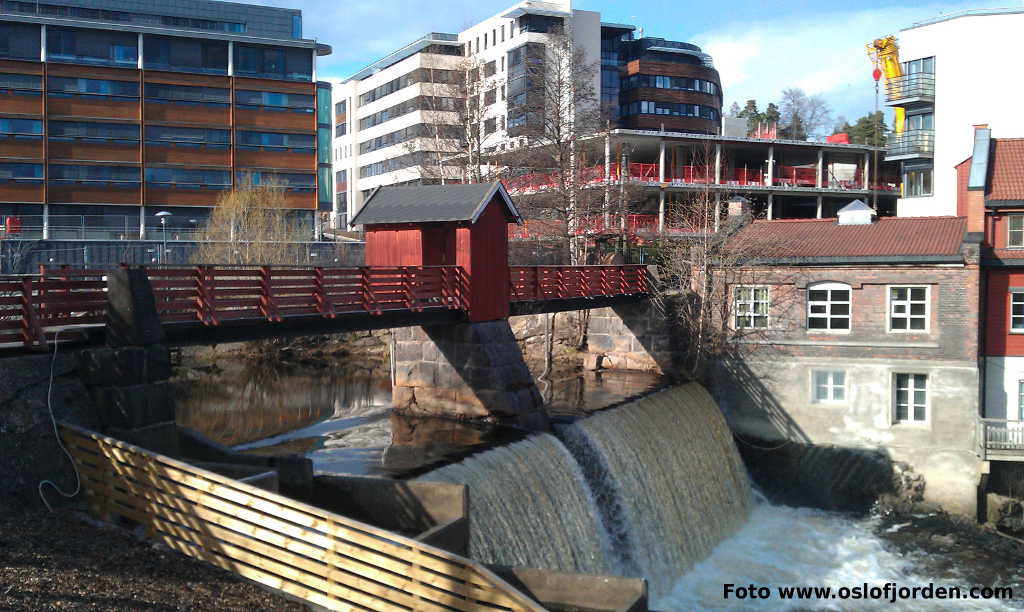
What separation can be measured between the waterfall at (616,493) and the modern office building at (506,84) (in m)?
42.5

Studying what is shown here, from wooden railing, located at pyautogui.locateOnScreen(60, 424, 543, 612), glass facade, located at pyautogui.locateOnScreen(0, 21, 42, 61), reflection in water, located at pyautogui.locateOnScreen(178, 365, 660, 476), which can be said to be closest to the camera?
wooden railing, located at pyautogui.locateOnScreen(60, 424, 543, 612)

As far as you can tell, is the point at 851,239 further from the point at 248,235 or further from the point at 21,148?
the point at 21,148

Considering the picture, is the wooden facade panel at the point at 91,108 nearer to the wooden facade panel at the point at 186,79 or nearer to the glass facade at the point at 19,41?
the wooden facade panel at the point at 186,79

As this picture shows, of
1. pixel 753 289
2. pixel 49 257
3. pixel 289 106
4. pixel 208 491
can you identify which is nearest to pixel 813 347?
pixel 753 289

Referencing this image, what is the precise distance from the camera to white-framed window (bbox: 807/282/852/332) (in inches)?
1169

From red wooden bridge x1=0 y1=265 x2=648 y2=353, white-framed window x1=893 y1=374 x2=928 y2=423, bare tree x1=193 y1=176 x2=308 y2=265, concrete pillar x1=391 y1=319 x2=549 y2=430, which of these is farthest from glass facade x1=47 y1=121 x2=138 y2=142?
white-framed window x1=893 y1=374 x2=928 y2=423

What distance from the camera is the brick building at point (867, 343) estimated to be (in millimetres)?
27750

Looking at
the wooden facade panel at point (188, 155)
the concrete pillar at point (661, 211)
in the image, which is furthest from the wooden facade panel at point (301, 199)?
the concrete pillar at point (661, 211)

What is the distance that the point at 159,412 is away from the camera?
543 inches

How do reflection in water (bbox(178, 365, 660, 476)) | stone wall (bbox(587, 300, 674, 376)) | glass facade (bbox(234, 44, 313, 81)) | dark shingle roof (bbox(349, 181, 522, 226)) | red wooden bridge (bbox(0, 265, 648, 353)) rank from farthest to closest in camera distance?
glass facade (bbox(234, 44, 313, 81)) → stone wall (bbox(587, 300, 674, 376)) → dark shingle roof (bbox(349, 181, 522, 226)) → reflection in water (bbox(178, 365, 660, 476)) → red wooden bridge (bbox(0, 265, 648, 353))

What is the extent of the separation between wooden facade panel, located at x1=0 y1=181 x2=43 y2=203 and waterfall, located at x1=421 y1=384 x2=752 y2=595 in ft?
152

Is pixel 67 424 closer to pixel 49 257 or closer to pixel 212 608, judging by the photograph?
pixel 212 608

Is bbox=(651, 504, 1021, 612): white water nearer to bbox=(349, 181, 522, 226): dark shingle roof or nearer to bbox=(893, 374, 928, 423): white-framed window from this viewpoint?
bbox=(893, 374, 928, 423): white-framed window

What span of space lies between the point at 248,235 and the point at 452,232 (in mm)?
23733
